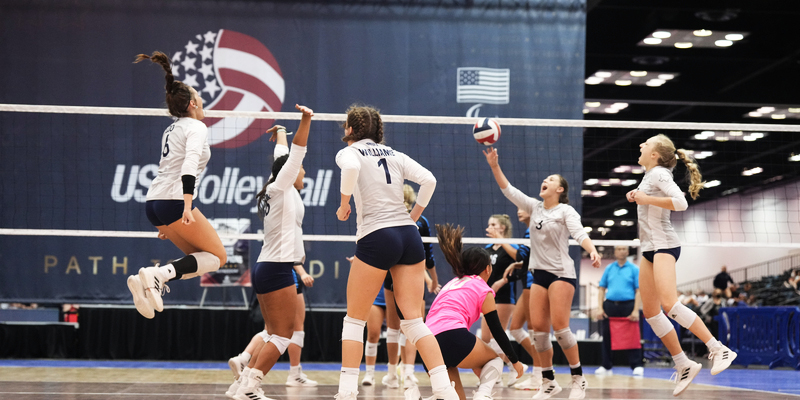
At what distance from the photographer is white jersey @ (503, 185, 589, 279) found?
5539mm

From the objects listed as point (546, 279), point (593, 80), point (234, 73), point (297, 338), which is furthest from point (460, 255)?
point (593, 80)

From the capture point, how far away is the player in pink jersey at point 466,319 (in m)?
4.36

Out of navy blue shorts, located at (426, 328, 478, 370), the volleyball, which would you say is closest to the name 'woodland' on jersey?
the volleyball

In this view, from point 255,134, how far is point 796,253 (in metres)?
22.7

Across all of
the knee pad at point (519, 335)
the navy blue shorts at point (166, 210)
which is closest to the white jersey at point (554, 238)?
the knee pad at point (519, 335)

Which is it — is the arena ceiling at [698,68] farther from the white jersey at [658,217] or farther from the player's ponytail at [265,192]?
the player's ponytail at [265,192]

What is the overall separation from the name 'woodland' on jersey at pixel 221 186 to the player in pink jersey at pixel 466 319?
6428 millimetres

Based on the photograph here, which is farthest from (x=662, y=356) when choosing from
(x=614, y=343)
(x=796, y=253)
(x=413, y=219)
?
(x=796, y=253)

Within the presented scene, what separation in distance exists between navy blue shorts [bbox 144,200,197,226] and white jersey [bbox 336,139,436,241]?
1227 millimetres

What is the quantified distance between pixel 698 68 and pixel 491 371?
13.8 meters

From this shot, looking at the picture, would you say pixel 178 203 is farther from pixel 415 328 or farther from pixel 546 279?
pixel 546 279

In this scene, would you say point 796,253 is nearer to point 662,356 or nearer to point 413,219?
point 662,356

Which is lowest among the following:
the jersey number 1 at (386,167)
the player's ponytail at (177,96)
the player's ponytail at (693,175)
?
the jersey number 1 at (386,167)

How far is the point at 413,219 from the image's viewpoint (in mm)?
4180
